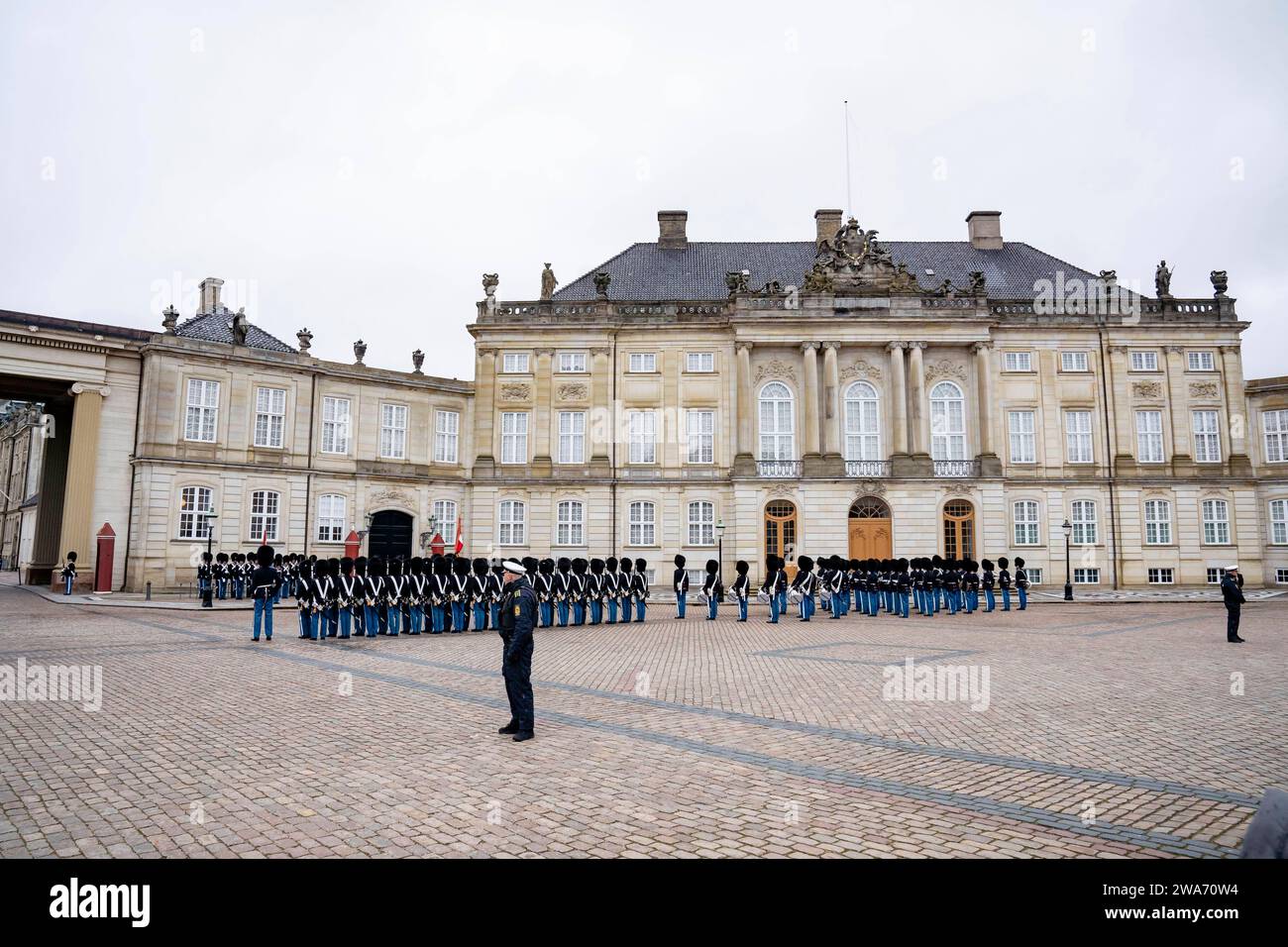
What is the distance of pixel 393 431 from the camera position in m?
38.8

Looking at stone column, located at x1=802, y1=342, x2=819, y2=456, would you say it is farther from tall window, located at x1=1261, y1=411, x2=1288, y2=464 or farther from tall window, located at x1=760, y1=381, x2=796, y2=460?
tall window, located at x1=1261, y1=411, x2=1288, y2=464

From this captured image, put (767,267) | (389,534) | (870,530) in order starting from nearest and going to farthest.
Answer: (870,530)
(389,534)
(767,267)

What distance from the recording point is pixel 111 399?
32500mm

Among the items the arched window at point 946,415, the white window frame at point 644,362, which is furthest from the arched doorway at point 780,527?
Answer: the white window frame at point 644,362

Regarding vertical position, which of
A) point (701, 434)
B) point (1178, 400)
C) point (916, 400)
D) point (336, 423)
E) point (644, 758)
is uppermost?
point (1178, 400)

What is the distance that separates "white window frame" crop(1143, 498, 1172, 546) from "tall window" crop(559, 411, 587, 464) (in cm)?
2705

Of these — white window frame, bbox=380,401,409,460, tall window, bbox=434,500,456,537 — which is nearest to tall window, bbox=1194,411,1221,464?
tall window, bbox=434,500,456,537

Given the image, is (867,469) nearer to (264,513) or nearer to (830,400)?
(830,400)

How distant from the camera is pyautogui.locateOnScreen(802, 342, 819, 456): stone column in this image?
3738 centimetres

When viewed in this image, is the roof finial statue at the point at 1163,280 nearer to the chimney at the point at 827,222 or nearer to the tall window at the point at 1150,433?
the tall window at the point at 1150,433

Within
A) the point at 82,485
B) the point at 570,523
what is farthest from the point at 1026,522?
the point at 82,485

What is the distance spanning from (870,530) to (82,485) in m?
32.7

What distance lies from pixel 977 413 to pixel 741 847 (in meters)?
36.8
